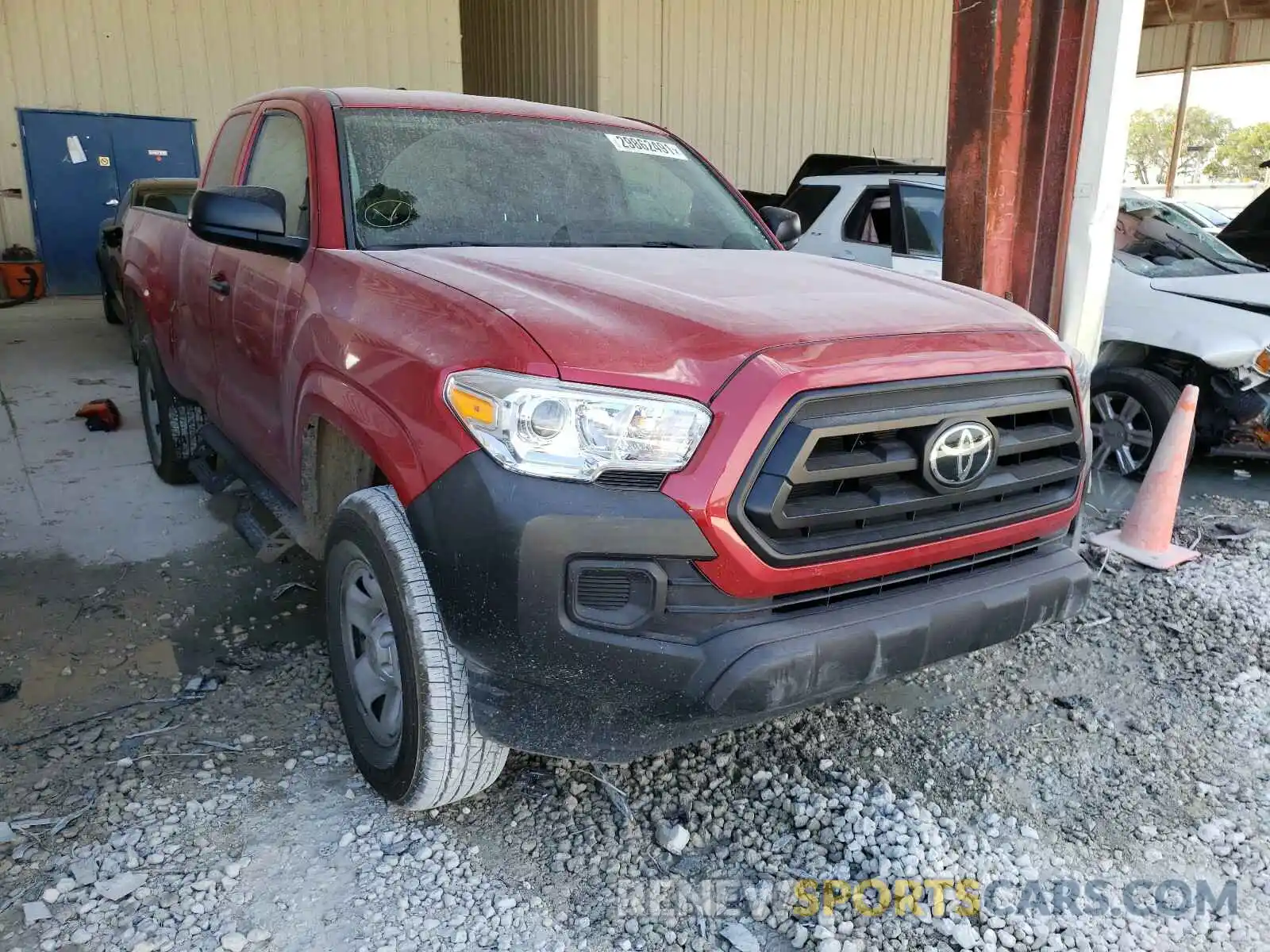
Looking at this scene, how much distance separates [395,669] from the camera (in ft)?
7.93

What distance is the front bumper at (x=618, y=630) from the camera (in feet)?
6.23

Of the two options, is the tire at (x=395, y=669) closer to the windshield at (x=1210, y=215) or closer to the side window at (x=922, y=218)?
the side window at (x=922, y=218)

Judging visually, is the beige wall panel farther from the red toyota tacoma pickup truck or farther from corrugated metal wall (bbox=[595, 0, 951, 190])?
the red toyota tacoma pickup truck

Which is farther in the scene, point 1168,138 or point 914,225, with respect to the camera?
point 1168,138

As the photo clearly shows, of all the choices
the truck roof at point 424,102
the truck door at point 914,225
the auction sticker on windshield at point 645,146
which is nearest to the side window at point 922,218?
the truck door at point 914,225

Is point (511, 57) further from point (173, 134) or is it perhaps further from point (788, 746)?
point (788, 746)

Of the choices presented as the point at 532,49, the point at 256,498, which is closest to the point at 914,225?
the point at 256,498

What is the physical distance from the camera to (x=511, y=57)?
15.9 metres

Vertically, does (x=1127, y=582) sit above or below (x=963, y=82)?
below

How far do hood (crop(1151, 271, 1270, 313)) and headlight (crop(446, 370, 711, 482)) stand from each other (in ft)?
16.0

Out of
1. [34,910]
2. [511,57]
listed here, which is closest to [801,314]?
[34,910]

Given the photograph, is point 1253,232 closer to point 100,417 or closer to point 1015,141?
point 1015,141

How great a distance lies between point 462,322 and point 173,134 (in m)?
12.4

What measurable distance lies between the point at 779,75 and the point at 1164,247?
10.9m
